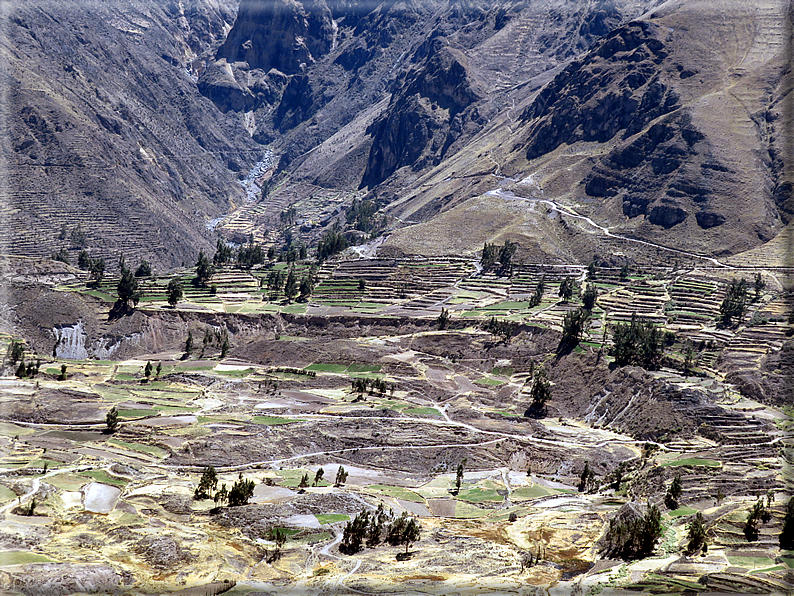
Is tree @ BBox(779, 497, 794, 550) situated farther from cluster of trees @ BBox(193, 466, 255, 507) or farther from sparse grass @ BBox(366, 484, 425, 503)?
cluster of trees @ BBox(193, 466, 255, 507)

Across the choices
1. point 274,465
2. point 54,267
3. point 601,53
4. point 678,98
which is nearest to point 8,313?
point 54,267

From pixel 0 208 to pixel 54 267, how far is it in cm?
3837

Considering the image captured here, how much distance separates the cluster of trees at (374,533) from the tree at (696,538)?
1481cm

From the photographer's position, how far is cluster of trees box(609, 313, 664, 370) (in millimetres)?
82750

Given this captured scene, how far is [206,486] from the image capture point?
170 ft

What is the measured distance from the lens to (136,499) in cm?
4966

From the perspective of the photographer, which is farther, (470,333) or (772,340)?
(470,333)

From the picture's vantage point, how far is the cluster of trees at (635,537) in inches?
1676

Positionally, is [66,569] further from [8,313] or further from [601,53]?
[601,53]

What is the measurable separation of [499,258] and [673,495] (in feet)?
268

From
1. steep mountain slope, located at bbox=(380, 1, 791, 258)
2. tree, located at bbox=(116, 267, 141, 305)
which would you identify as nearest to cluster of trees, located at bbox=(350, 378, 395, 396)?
Answer: tree, located at bbox=(116, 267, 141, 305)

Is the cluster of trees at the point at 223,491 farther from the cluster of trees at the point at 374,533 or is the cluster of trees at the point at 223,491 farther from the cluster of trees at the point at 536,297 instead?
the cluster of trees at the point at 536,297

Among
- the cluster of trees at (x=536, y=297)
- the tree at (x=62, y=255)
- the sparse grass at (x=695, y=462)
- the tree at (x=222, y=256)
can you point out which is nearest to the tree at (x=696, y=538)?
the sparse grass at (x=695, y=462)

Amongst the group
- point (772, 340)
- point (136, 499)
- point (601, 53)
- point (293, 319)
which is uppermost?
point (601, 53)
